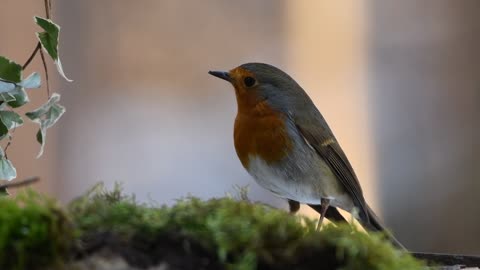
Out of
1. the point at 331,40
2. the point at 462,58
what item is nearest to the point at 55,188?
the point at 331,40

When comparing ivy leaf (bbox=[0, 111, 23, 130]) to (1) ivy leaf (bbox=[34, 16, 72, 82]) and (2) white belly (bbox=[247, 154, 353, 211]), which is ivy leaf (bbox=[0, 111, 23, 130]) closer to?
(1) ivy leaf (bbox=[34, 16, 72, 82])

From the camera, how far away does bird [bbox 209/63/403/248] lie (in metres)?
1.69

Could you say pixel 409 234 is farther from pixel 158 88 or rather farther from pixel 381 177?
pixel 158 88

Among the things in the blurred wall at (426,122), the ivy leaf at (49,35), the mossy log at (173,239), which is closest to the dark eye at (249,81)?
the ivy leaf at (49,35)

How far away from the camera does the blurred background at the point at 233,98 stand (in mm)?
3639

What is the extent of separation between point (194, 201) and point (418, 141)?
Answer: 379 centimetres

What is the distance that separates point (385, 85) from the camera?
4.38 metres

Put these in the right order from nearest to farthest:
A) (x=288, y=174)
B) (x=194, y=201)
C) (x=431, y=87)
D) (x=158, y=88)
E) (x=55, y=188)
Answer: (x=194, y=201) < (x=288, y=174) < (x=55, y=188) < (x=158, y=88) < (x=431, y=87)

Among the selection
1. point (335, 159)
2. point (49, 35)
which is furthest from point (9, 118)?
point (335, 159)

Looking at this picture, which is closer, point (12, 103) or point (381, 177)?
point (12, 103)

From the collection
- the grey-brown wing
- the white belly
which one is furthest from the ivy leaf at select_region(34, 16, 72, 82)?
the grey-brown wing

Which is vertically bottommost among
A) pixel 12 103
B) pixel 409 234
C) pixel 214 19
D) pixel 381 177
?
pixel 409 234

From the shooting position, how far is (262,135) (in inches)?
67.1

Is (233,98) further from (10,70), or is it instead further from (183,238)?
(183,238)
